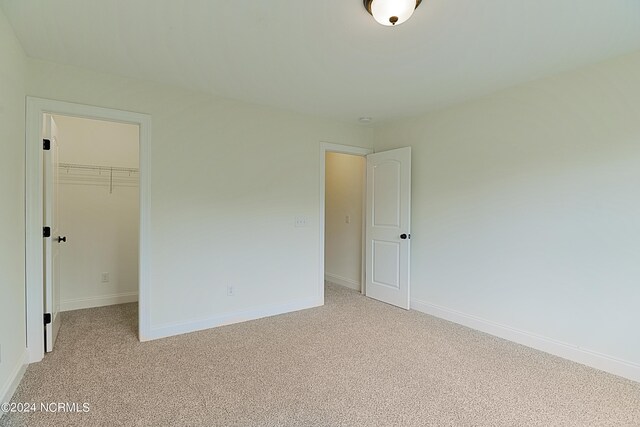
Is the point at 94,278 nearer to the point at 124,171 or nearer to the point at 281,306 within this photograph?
the point at 124,171

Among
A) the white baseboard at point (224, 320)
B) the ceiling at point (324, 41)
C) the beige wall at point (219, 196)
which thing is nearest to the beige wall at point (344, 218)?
the beige wall at point (219, 196)

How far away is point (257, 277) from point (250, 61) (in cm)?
216

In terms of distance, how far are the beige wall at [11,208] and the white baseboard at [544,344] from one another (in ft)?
11.9

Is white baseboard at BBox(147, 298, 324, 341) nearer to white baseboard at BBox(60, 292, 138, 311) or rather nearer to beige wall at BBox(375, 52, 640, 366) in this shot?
white baseboard at BBox(60, 292, 138, 311)

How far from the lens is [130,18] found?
6.31ft

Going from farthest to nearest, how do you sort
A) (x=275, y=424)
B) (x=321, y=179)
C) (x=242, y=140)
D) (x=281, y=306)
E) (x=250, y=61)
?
(x=321, y=179)
(x=281, y=306)
(x=242, y=140)
(x=250, y=61)
(x=275, y=424)

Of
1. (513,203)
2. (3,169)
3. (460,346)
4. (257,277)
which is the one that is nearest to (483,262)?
(513,203)

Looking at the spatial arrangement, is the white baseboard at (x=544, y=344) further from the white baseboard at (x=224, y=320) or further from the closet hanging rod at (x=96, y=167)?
the closet hanging rod at (x=96, y=167)

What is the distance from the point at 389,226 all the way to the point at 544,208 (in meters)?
1.69

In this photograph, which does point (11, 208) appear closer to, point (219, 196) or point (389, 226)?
point (219, 196)

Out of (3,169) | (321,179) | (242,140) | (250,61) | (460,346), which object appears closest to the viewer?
(3,169)

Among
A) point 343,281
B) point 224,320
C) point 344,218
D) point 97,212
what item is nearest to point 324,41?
point 224,320

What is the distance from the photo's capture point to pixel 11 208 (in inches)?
81.5

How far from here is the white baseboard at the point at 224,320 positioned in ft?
9.72
